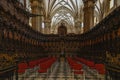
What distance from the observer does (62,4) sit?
48.0 m

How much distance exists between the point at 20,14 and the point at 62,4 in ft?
100

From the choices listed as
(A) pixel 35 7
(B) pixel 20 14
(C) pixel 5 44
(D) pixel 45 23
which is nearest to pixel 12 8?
(B) pixel 20 14

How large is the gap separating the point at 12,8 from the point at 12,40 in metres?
3.46

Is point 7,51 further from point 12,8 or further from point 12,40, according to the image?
point 12,8

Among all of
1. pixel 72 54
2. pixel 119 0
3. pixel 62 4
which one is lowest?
pixel 72 54

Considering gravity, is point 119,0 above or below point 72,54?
above

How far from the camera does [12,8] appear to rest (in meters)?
15.7

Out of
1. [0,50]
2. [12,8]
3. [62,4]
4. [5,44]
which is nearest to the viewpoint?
[0,50]

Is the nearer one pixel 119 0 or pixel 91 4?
pixel 119 0

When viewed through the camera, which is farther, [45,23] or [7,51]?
[45,23]

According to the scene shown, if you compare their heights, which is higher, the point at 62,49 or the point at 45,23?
the point at 45,23

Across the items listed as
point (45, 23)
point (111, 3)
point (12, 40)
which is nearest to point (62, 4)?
point (45, 23)

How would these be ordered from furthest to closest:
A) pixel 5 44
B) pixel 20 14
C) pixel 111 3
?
pixel 111 3
pixel 20 14
pixel 5 44

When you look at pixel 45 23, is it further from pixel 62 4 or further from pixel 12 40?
pixel 12 40
